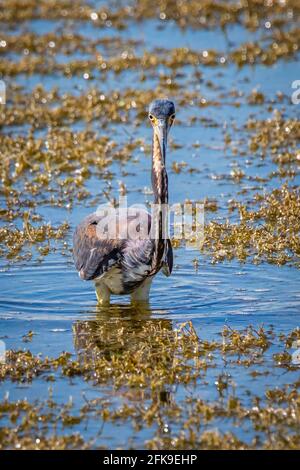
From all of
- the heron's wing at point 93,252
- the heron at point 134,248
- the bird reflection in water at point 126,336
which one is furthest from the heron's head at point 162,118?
the bird reflection in water at point 126,336

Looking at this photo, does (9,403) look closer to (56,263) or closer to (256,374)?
(256,374)

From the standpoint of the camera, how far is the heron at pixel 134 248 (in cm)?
727

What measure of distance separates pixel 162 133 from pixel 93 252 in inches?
45.6

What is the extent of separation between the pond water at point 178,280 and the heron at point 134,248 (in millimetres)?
219

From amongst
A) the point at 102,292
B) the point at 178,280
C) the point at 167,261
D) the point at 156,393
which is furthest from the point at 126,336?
the point at 178,280

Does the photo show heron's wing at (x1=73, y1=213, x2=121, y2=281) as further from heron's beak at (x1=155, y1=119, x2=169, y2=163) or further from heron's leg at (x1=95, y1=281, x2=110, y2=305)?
heron's beak at (x1=155, y1=119, x2=169, y2=163)

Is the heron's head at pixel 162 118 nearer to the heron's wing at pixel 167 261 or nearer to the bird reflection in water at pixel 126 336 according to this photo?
the heron's wing at pixel 167 261

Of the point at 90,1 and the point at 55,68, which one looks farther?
the point at 90,1

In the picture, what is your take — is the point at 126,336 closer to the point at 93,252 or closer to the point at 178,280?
the point at 93,252

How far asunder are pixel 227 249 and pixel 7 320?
218cm

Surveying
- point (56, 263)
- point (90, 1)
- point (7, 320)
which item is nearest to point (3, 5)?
point (90, 1)

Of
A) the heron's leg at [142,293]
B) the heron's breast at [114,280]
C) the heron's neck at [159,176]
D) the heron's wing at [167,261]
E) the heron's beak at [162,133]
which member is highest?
the heron's beak at [162,133]
